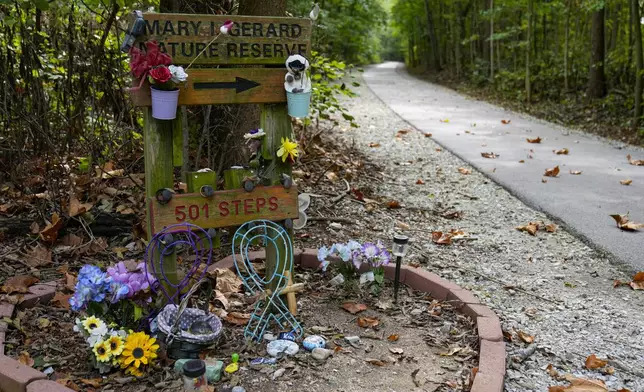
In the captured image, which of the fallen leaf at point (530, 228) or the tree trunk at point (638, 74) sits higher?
the tree trunk at point (638, 74)

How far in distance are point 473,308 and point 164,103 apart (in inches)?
83.1

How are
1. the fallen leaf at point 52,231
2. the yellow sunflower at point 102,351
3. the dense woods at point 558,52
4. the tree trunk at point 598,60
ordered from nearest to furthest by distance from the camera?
the yellow sunflower at point 102,351
the fallen leaf at point 52,231
the dense woods at point 558,52
the tree trunk at point 598,60

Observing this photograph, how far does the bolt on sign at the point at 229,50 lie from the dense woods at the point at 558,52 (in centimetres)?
1031

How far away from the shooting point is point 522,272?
14.8ft

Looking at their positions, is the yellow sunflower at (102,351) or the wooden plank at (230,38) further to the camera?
the wooden plank at (230,38)

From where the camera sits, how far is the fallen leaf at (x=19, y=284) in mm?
3598

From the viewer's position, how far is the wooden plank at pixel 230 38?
3023 millimetres

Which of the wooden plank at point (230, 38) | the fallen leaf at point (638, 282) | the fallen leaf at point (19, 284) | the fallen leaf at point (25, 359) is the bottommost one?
the fallen leaf at point (638, 282)

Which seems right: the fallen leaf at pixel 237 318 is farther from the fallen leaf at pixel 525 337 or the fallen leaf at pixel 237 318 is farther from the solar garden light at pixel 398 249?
the fallen leaf at pixel 525 337

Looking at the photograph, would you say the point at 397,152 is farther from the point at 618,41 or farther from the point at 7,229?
the point at 618,41

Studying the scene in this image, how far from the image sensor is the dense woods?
13.7 metres

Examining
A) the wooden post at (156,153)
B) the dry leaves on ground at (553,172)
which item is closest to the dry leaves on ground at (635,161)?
the dry leaves on ground at (553,172)

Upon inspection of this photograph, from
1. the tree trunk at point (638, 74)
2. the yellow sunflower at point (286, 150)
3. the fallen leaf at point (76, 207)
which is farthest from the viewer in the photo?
the tree trunk at point (638, 74)

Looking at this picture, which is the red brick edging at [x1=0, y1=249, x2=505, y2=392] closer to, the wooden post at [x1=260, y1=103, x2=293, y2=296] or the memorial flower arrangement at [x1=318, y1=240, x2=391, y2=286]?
the memorial flower arrangement at [x1=318, y1=240, x2=391, y2=286]
